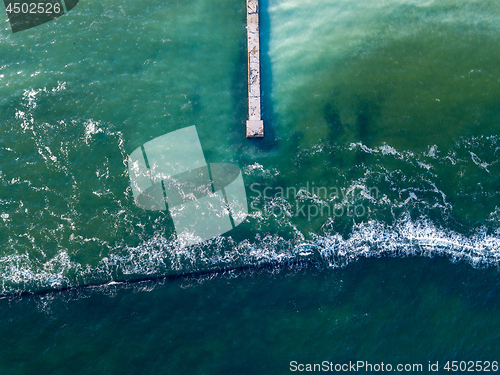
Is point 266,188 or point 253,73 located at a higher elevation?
point 253,73

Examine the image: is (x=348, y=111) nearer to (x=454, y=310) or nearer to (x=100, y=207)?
(x=454, y=310)

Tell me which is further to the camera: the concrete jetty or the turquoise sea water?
the concrete jetty

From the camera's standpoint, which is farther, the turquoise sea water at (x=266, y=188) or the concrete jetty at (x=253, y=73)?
the concrete jetty at (x=253, y=73)
